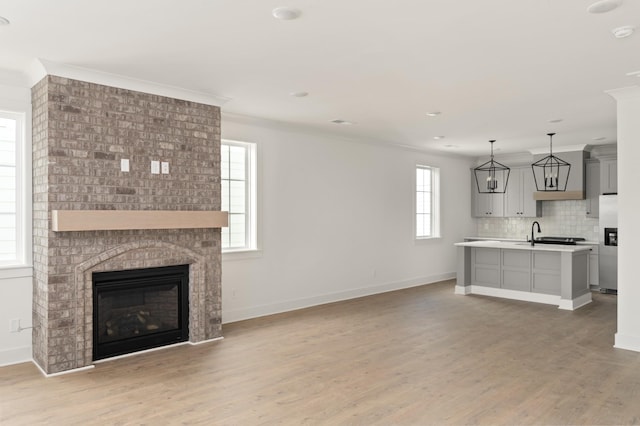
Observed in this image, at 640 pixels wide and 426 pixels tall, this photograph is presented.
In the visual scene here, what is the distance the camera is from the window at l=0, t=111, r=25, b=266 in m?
4.38

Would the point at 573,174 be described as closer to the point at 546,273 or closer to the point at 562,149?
the point at 562,149

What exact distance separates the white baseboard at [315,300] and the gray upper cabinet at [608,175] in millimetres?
3313

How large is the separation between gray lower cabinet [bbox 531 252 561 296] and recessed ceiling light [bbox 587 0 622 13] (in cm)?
498

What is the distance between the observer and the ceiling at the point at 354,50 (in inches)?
118

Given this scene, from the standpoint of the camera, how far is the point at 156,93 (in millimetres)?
4699

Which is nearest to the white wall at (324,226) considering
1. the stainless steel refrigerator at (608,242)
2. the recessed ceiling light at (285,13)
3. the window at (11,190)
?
the window at (11,190)

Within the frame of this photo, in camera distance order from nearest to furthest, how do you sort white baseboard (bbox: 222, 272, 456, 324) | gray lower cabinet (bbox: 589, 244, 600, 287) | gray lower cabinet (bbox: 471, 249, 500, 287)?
white baseboard (bbox: 222, 272, 456, 324)
gray lower cabinet (bbox: 471, 249, 500, 287)
gray lower cabinet (bbox: 589, 244, 600, 287)

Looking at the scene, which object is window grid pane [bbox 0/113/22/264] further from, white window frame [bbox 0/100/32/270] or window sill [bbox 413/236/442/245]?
window sill [bbox 413/236/442/245]

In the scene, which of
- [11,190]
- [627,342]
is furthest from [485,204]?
[11,190]

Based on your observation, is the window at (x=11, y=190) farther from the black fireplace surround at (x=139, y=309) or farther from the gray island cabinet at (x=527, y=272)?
the gray island cabinet at (x=527, y=272)

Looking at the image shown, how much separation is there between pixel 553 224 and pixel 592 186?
3.56 feet

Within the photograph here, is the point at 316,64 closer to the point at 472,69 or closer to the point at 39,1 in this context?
the point at 472,69

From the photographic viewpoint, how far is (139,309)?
474 centimetres

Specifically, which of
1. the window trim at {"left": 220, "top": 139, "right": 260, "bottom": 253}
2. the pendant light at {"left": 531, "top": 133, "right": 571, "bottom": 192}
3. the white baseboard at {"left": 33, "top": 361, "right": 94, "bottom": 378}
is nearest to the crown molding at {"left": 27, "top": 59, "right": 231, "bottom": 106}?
the window trim at {"left": 220, "top": 139, "right": 260, "bottom": 253}
